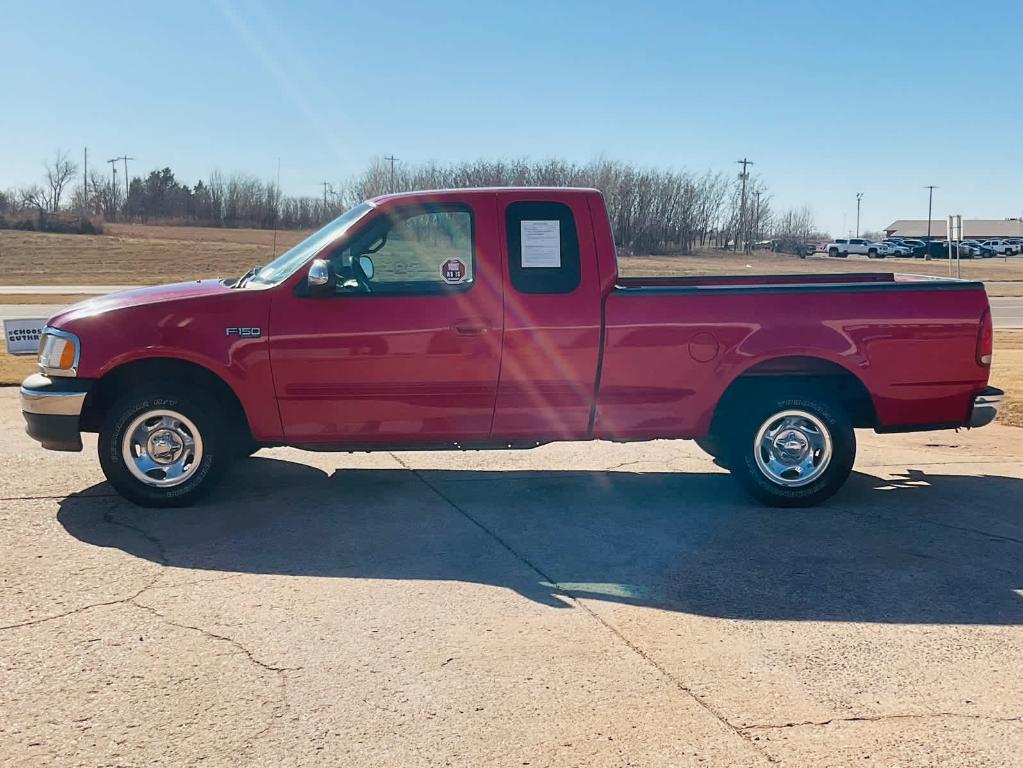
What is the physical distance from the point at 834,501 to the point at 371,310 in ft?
11.2

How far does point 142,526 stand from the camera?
6.16 m

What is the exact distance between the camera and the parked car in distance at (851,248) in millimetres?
89062

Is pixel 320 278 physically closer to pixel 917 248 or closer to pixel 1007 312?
pixel 1007 312

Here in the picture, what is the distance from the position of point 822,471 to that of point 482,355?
94.6 inches

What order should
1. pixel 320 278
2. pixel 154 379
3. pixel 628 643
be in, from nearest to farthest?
pixel 628 643, pixel 320 278, pixel 154 379

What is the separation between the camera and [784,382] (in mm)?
6773

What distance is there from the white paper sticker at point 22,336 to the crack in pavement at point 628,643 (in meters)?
6.13

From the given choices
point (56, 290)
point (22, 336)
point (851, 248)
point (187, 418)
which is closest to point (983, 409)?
point (187, 418)

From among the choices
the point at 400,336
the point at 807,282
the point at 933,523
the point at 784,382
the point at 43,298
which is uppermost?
the point at 43,298

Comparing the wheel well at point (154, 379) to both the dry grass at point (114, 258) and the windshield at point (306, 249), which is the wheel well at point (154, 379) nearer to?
the windshield at point (306, 249)

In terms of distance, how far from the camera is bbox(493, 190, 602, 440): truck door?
645 centimetres

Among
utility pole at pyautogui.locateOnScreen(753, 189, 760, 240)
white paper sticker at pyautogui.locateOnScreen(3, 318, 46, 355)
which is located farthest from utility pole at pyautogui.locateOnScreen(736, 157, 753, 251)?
white paper sticker at pyautogui.locateOnScreen(3, 318, 46, 355)

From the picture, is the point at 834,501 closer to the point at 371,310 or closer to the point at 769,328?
the point at 769,328

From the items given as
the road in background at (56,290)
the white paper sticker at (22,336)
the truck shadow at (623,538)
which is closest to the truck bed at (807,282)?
the truck shadow at (623,538)
